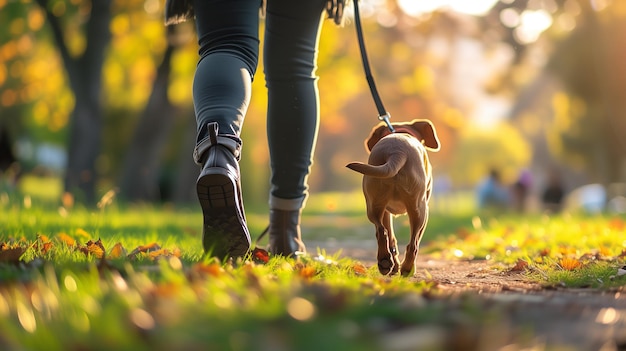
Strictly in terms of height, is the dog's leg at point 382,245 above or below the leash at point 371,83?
below

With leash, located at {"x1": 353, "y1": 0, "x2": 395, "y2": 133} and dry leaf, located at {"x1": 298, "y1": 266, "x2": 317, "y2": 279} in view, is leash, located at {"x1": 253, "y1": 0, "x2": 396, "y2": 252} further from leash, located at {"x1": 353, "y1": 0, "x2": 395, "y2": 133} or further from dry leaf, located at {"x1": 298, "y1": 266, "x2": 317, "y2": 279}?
dry leaf, located at {"x1": 298, "y1": 266, "x2": 317, "y2": 279}

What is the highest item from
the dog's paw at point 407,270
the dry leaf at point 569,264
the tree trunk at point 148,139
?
the tree trunk at point 148,139

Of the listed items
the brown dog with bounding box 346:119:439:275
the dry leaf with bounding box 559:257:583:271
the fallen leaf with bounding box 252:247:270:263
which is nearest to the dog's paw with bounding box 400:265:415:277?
the brown dog with bounding box 346:119:439:275

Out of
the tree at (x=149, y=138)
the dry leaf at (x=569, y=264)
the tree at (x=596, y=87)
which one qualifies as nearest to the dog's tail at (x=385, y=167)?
the dry leaf at (x=569, y=264)

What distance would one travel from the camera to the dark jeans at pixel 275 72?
11.2ft

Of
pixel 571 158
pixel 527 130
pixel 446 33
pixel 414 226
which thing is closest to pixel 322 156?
pixel 527 130

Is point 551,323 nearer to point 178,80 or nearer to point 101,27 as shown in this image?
point 101,27

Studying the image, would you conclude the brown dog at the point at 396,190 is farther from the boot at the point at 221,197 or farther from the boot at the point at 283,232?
the boot at the point at 221,197

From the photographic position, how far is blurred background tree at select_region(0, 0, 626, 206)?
13984mm

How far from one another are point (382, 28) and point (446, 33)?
6.71 feet

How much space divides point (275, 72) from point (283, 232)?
0.77 metres

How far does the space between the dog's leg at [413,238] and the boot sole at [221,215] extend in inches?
34.9

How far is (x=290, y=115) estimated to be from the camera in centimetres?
394

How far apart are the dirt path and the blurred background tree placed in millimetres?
2418
